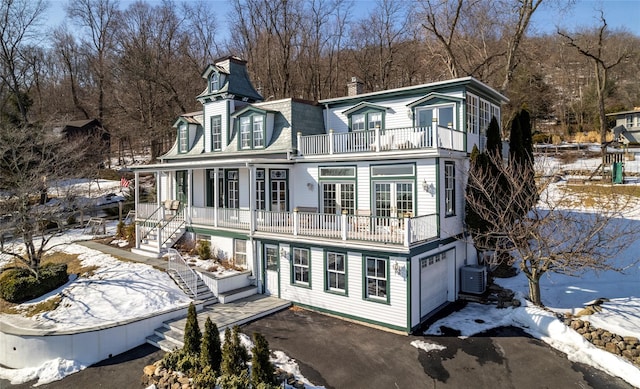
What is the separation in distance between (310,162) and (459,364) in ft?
30.6

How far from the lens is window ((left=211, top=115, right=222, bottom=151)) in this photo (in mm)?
19250

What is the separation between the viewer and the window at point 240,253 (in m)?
15.1

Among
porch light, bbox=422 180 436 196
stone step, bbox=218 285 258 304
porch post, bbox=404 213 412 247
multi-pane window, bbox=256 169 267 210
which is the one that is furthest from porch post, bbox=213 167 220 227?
porch light, bbox=422 180 436 196

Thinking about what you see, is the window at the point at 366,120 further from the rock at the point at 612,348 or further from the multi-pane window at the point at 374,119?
the rock at the point at 612,348

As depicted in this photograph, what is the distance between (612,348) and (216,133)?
58.8 ft

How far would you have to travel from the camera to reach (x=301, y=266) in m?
13.5

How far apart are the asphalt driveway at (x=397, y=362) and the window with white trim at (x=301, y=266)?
1.99 meters

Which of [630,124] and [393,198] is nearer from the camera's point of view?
[393,198]

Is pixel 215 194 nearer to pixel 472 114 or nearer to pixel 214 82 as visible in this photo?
pixel 214 82

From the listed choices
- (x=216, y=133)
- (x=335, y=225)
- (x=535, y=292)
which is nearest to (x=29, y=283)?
(x=216, y=133)

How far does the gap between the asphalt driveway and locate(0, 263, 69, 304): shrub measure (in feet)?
13.9

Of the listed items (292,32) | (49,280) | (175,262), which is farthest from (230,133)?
(292,32)

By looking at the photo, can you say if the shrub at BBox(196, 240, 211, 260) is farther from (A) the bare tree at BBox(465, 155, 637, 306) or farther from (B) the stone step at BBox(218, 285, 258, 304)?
(A) the bare tree at BBox(465, 155, 637, 306)

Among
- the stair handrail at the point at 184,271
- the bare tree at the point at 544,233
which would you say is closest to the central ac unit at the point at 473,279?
the bare tree at the point at 544,233
